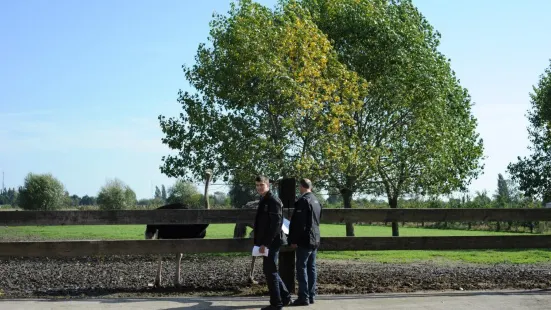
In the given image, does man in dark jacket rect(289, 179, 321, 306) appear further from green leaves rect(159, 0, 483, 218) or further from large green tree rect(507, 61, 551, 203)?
large green tree rect(507, 61, 551, 203)

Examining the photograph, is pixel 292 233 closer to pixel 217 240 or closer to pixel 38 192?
pixel 217 240

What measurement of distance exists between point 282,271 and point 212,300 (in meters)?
1.33

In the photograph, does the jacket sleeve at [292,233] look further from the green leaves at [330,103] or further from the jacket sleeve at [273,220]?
the green leaves at [330,103]

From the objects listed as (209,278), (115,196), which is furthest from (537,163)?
(115,196)

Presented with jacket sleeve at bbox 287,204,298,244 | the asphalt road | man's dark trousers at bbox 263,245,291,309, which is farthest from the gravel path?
jacket sleeve at bbox 287,204,298,244

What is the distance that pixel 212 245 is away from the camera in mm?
10766

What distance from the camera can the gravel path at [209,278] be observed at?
1106cm

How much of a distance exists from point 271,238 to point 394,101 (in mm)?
25679

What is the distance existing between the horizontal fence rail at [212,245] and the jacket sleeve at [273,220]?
1124mm

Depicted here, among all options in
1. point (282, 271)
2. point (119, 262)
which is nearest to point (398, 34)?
point (119, 262)

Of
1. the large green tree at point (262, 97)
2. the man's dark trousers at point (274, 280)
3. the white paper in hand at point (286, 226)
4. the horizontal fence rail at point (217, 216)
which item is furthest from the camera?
the large green tree at point (262, 97)

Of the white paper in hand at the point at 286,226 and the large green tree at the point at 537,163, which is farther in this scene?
the large green tree at the point at 537,163

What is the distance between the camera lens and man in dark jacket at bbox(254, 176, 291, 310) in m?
9.36

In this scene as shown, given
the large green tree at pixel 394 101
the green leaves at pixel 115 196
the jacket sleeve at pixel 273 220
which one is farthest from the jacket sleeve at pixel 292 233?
the green leaves at pixel 115 196
